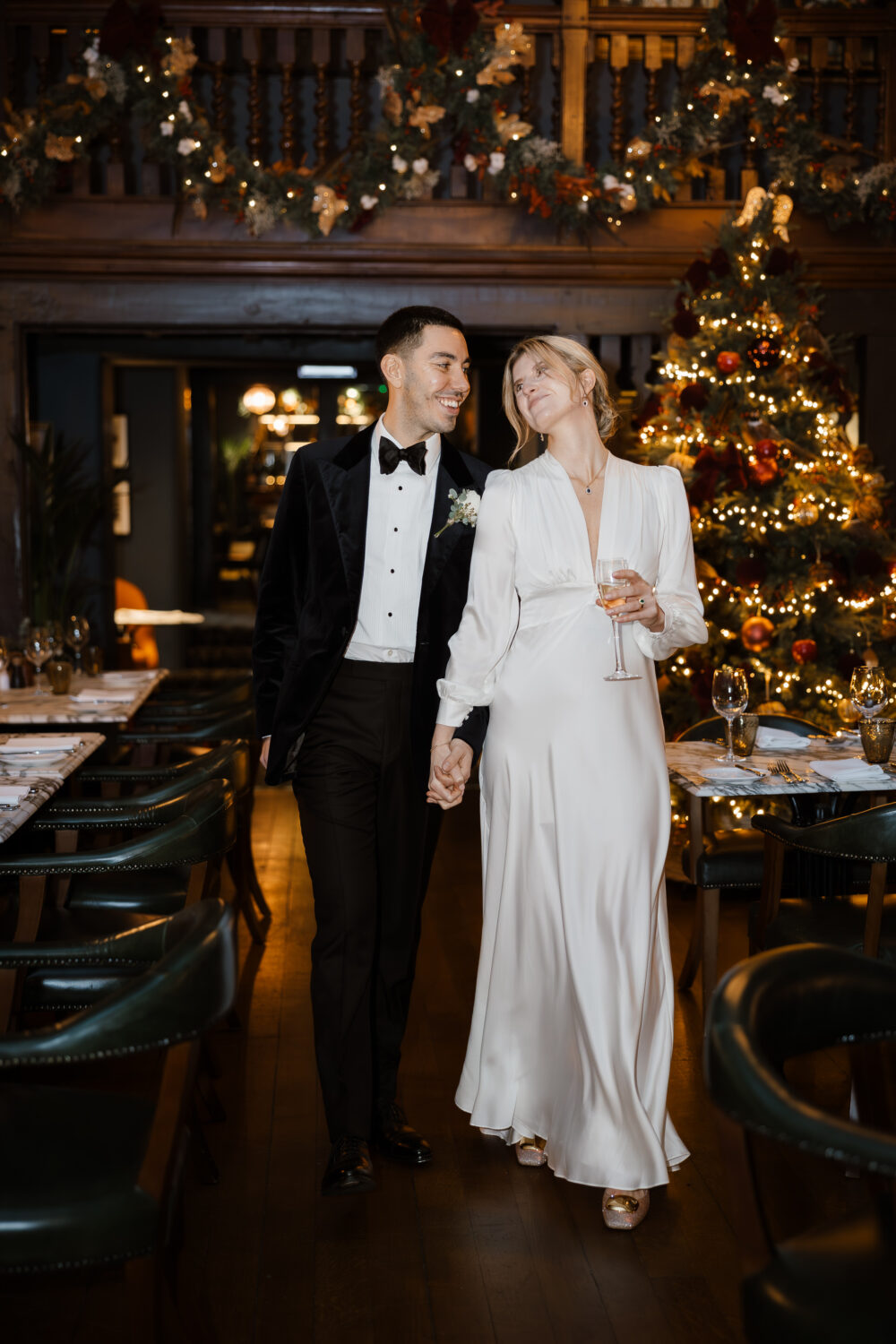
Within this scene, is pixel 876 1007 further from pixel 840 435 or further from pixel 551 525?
pixel 840 435

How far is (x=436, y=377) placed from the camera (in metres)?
2.90

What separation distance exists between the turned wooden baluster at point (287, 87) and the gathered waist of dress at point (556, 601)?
15.4ft

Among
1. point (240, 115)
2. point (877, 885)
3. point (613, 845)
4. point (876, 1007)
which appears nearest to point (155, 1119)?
point (876, 1007)

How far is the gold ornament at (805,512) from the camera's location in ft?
18.7

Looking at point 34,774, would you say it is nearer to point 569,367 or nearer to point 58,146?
point 569,367

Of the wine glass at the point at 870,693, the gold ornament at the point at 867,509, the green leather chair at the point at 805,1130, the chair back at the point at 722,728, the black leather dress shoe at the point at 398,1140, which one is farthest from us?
the gold ornament at the point at 867,509

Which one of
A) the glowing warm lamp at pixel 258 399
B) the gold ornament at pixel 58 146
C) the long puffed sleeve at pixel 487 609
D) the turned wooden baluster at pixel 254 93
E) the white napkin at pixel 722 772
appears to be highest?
the turned wooden baluster at pixel 254 93

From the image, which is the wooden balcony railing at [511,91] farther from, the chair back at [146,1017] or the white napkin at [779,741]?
the chair back at [146,1017]

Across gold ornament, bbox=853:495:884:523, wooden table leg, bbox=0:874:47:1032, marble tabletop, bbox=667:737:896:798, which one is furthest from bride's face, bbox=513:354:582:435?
gold ornament, bbox=853:495:884:523

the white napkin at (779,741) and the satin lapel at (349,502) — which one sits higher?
the satin lapel at (349,502)

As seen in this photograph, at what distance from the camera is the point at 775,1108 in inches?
56.3

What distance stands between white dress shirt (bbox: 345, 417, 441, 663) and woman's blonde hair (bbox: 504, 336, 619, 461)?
0.85ft

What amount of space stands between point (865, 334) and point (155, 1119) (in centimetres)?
659

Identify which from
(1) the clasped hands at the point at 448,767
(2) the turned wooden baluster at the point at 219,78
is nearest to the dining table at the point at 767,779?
(1) the clasped hands at the point at 448,767
